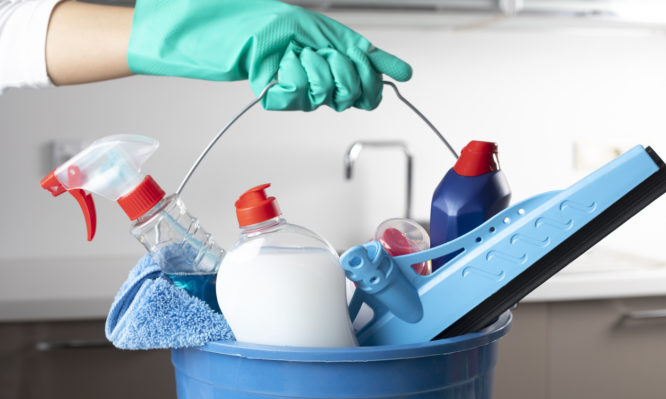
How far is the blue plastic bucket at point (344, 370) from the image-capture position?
0.52 metres

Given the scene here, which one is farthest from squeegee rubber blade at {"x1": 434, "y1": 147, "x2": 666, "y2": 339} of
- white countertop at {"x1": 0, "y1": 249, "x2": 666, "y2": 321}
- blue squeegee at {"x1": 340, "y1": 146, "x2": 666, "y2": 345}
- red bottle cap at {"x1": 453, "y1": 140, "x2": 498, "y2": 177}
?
white countertop at {"x1": 0, "y1": 249, "x2": 666, "y2": 321}

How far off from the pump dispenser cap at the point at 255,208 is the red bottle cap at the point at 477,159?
205 mm

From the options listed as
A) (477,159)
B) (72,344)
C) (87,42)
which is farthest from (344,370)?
(72,344)

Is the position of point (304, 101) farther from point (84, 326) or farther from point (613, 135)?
point (613, 135)

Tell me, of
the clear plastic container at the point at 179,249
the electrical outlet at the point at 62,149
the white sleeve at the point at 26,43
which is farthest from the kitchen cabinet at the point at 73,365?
the clear plastic container at the point at 179,249

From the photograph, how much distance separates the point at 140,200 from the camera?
0.59m

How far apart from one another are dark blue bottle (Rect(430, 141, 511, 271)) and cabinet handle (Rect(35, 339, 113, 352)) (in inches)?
38.8

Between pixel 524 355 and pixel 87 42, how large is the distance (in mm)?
1228

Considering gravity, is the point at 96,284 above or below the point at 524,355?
above

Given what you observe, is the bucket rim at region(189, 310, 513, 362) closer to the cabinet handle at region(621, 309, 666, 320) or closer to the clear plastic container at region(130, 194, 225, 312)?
the clear plastic container at region(130, 194, 225, 312)

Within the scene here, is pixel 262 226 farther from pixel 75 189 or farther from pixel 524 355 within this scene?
pixel 524 355

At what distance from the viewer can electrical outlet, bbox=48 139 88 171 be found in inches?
69.6

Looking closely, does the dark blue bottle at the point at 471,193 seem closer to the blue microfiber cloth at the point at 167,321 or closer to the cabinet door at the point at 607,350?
the blue microfiber cloth at the point at 167,321

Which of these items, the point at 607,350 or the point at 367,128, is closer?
the point at 607,350
